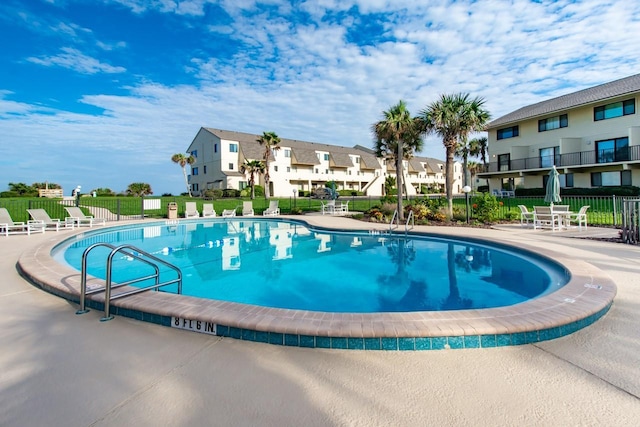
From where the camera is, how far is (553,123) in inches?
1049

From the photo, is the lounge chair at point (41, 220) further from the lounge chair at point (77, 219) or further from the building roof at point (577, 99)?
the building roof at point (577, 99)

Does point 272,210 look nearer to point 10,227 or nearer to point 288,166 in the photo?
point 10,227

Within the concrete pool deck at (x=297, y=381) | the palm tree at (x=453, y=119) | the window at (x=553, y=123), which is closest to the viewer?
the concrete pool deck at (x=297, y=381)

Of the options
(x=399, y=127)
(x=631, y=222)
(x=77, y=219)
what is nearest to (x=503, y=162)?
(x=399, y=127)

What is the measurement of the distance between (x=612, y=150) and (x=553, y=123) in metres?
4.89

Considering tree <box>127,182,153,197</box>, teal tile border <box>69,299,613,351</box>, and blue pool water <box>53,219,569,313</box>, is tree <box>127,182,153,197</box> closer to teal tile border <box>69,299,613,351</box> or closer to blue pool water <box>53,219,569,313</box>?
blue pool water <box>53,219,569,313</box>

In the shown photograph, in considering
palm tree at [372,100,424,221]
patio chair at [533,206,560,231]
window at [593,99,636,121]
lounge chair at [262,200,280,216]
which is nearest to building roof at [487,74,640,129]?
window at [593,99,636,121]

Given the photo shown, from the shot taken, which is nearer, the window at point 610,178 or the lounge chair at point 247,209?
the lounge chair at point 247,209

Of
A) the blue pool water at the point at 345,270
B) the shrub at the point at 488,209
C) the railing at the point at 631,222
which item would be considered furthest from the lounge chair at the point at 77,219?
the railing at the point at 631,222

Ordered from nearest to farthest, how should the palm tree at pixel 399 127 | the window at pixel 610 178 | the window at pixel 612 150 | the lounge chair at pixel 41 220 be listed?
1. the lounge chair at pixel 41 220
2. the palm tree at pixel 399 127
3. the window at pixel 612 150
4. the window at pixel 610 178

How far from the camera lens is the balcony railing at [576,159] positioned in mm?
21797

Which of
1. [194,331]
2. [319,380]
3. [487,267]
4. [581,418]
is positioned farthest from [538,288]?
[194,331]

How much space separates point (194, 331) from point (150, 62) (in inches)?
832

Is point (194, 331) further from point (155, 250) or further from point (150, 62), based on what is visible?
point (150, 62)
